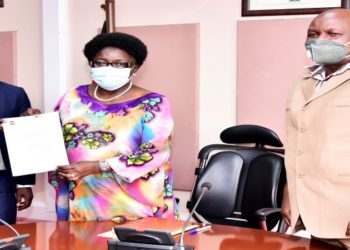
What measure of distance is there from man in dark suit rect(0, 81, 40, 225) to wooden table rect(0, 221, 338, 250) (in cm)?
53

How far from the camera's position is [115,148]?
2.38 metres

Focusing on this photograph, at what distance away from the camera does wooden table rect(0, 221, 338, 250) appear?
185 cm

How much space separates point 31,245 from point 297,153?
1.07 meters

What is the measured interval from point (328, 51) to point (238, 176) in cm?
106

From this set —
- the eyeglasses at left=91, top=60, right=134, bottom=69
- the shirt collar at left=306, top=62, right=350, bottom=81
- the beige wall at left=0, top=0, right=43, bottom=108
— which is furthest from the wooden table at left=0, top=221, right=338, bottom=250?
the beige wall at left=0, top=0, right=43, bottom=108

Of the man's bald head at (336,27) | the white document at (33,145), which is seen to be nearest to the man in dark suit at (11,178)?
the white document at (33,145)

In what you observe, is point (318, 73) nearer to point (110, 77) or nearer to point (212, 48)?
point (110, 77)

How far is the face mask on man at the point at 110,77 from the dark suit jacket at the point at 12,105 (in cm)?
50

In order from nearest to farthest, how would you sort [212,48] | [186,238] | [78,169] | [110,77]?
[186,238] < [78,169] < [110,77] < [212,48]

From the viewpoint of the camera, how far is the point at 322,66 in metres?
2.00

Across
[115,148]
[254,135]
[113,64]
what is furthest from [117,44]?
[254,135]

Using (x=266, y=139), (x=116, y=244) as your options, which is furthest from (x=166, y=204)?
(x=116, y=244)

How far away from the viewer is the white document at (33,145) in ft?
7.79

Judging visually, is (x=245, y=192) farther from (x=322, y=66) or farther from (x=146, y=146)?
(x=322, y=66)
